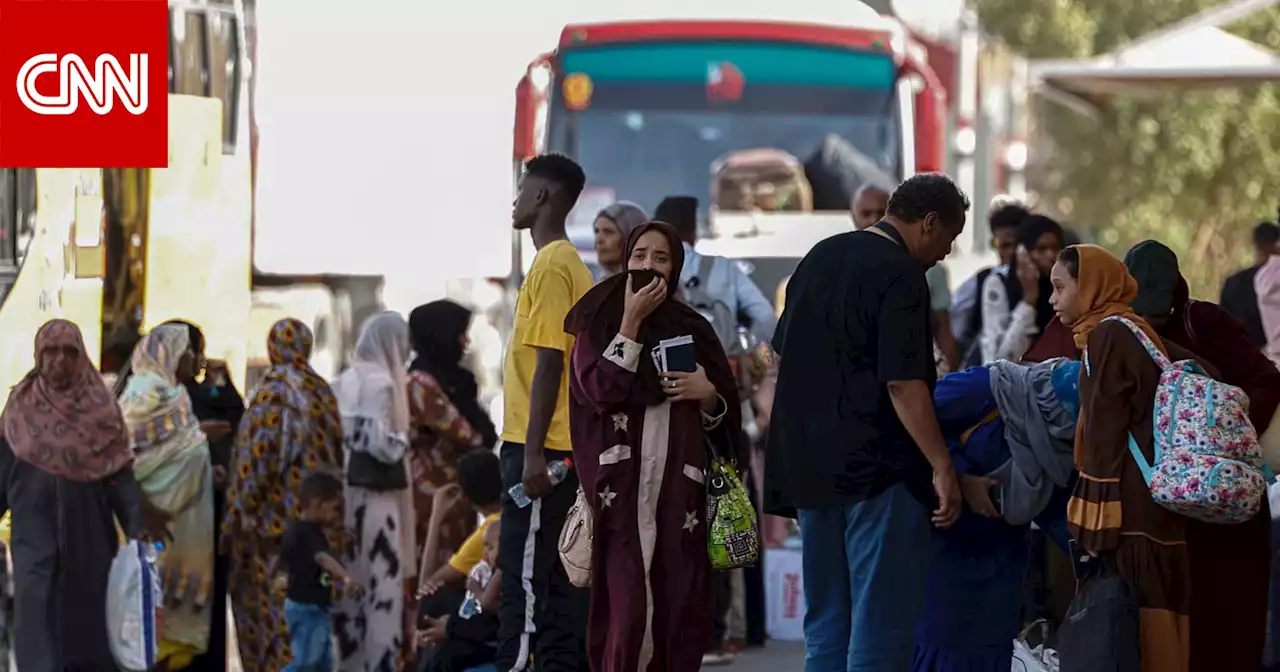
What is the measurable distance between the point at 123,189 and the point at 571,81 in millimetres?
4318

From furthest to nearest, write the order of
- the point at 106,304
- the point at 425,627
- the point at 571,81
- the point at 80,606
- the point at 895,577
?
the point at 571,81
the point at 106,304
the point at 80,606
the point at 425,627
the point at 895,577

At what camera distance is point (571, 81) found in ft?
47.6

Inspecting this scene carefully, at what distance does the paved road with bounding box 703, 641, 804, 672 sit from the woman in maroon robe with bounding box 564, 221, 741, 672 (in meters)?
2.85

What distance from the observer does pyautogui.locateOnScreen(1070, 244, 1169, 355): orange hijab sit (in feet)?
21.2

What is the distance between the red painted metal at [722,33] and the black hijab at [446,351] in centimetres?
554

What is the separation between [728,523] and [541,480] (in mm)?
673

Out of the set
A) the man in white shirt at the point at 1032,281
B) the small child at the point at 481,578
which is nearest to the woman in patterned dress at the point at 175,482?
the small child at the point at 481,578

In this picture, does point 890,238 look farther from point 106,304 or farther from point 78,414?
point 106,304

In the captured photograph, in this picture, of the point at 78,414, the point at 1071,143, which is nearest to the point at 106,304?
the point at 78,414

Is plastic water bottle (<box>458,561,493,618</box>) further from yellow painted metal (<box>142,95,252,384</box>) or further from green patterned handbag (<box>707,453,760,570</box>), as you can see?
yellow painted metal (<box>142,95,252,384</box>)

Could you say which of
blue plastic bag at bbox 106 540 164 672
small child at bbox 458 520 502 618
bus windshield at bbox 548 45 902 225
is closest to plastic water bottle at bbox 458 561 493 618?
small child at bbox 458 520 502 618

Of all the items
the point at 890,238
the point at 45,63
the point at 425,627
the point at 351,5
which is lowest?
the point at 425,627

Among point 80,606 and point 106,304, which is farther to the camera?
point 106,304

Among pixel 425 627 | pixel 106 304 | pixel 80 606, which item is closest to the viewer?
pixel 425 627
